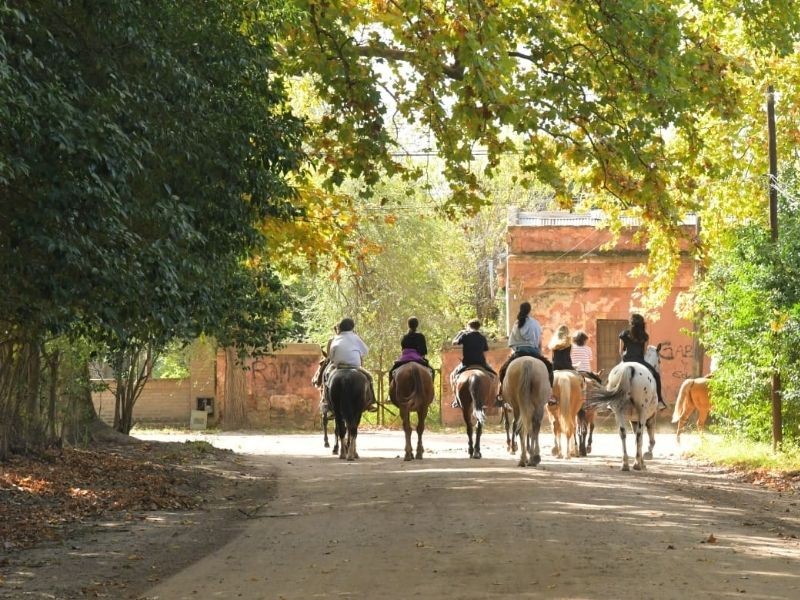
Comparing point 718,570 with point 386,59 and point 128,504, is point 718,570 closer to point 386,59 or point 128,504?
point 128,504

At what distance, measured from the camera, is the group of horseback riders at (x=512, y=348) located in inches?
795

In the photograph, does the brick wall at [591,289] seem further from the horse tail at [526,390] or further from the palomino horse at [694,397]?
the horse tail at [526,390]

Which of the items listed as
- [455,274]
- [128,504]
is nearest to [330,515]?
[128,504]

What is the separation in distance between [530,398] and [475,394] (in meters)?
2.56

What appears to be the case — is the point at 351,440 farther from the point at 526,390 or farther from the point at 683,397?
the point at 683,397

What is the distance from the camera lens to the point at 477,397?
71.7ft

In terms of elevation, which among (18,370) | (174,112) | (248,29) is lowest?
(18,370)

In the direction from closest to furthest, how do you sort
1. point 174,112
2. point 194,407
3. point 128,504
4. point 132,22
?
point 132,22, point 174,112, point 128,504, point 194,407

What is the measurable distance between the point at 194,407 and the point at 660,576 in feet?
105

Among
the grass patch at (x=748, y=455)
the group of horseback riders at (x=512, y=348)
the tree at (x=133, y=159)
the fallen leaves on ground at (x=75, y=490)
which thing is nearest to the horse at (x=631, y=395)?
the group of horseback riders at (x=512, y=348)

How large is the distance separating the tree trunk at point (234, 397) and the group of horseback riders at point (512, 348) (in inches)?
605

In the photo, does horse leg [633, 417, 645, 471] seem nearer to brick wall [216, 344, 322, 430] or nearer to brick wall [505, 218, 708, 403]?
brick wall [505, 218, 708, 403]

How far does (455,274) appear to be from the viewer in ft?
176

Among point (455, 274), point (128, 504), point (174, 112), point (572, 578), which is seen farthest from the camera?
point (455, 274)
